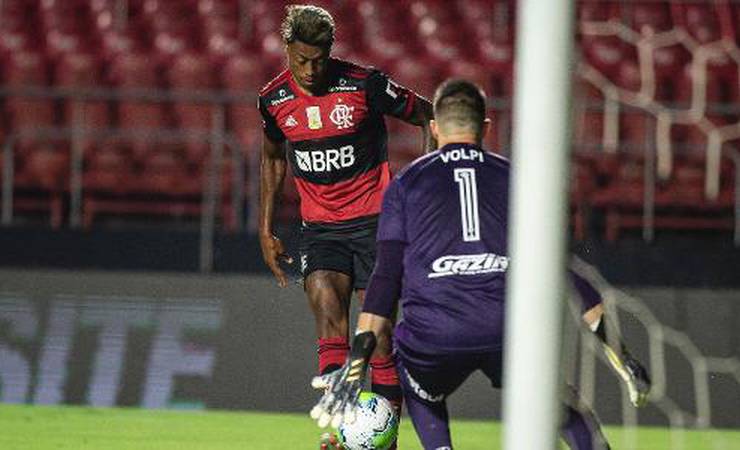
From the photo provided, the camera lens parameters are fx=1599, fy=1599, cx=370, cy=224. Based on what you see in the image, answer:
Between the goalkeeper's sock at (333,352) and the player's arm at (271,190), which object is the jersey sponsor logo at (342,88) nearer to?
the player's arm at (271,190)

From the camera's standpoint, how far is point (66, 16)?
45.1ft

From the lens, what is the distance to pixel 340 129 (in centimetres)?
714

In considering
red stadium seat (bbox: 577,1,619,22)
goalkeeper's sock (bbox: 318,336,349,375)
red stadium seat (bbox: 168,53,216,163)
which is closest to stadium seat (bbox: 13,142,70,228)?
red stadium seat (bbox: 168,53,216,163)

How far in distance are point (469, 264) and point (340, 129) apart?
2034 mm

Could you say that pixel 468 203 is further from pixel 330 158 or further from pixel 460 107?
pixel 330 158

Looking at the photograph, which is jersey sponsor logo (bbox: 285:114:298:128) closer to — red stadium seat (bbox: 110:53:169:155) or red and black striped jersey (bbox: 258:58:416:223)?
red and black striped jersey (bbox: 258:58:416:223)

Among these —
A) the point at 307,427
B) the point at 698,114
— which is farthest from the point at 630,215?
the point at 307,427

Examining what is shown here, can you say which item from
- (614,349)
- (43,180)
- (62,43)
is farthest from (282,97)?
(62,43)

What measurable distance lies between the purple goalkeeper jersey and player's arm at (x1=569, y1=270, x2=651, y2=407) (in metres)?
0.31

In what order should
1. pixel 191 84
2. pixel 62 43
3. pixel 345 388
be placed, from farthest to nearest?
pixel 62 43 → pixel 191 84 → pixel 345 388

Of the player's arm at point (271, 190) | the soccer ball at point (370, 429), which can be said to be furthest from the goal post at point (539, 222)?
the player's arm at point (271, 190)

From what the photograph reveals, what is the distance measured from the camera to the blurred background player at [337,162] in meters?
7.10

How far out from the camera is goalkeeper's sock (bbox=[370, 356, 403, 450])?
22.6 feet

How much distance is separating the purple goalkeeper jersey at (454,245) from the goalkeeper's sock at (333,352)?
171cm
